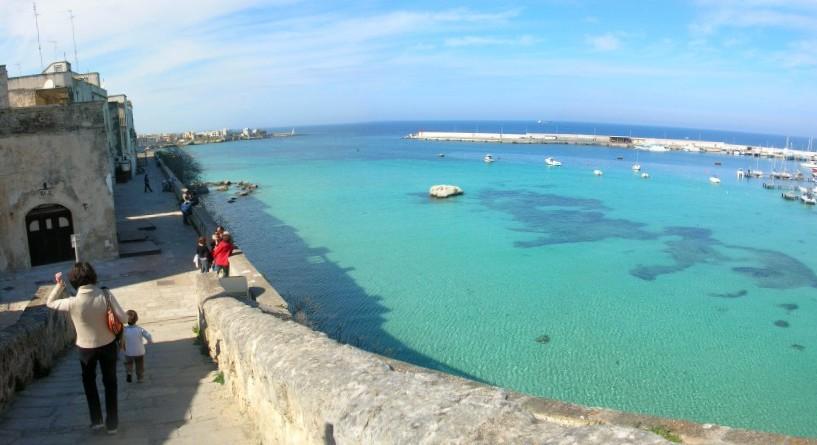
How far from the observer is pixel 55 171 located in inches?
646

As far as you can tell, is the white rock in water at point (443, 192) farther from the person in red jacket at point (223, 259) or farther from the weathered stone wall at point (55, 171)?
the person in red jacket at point (223, 259)

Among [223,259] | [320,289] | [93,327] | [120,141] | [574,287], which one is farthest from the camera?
[120,141]

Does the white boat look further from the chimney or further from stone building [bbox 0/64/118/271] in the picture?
the chimney

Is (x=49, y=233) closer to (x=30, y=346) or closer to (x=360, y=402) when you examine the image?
(x=30, y=346)

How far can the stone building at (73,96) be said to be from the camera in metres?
20.9

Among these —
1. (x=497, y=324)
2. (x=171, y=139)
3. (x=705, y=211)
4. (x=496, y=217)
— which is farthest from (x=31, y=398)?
(x=171, y=139)

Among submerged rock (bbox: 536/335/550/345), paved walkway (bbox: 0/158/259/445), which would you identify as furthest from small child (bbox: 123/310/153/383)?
submerged rock (bbox: 536/335/550/345)

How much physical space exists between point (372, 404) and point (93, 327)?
3272 mm

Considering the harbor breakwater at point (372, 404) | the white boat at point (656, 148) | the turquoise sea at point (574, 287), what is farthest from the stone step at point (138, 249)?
the white boat at point (656, 148)

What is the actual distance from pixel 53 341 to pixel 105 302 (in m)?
3.82

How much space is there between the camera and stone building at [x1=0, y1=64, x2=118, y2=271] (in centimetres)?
1585

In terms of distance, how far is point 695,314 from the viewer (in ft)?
71.3

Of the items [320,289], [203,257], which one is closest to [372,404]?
[203,257]

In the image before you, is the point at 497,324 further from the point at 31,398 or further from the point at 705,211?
the point at 705,211
